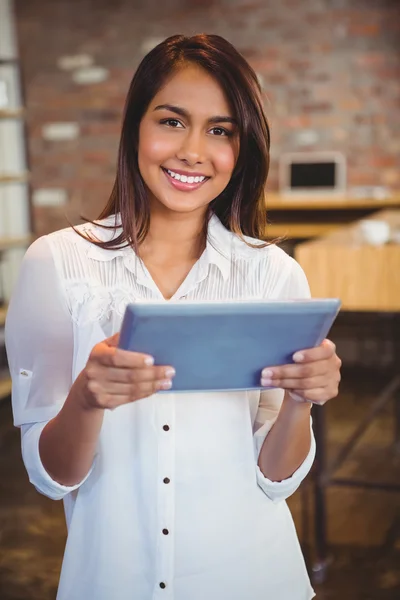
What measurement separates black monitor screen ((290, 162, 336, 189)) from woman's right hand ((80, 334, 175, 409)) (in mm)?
4659

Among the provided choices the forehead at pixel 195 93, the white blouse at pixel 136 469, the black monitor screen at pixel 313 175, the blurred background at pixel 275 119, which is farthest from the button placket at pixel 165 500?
the black monitor screen at pixel 313 175

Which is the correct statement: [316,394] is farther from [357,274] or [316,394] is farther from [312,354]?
[357,274]

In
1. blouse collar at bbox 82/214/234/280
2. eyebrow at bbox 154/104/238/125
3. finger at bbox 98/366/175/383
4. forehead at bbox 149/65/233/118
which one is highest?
forehead at bbox 149/65/233/118

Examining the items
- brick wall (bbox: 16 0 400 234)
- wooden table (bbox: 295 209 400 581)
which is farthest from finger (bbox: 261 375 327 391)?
brick wall (bbox: 16 0 400 234)

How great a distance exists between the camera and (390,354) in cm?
524

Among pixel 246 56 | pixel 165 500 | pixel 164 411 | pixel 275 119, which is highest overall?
pixel 246 56

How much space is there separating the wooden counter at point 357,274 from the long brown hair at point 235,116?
53.4 inches

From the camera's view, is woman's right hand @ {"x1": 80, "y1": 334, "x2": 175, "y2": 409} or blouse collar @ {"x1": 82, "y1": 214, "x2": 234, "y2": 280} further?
blouse collar @ {"x1": 82, "y1": 214, "x2": 234, "y2": 280}

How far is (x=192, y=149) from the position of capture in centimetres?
111

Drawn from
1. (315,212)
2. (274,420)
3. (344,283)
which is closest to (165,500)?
(274,420)

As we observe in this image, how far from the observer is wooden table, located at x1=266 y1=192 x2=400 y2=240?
5.06 metres

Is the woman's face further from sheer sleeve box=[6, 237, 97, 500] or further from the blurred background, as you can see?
the blurred background

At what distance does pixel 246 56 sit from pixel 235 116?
14.8 feet

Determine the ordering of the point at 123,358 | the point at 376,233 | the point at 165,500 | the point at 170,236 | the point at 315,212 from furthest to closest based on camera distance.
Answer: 1. the point at 315,212
2. the point at 376,233
3. the point at 170,236
4. the point at 165,500
5. the point at 123,358
